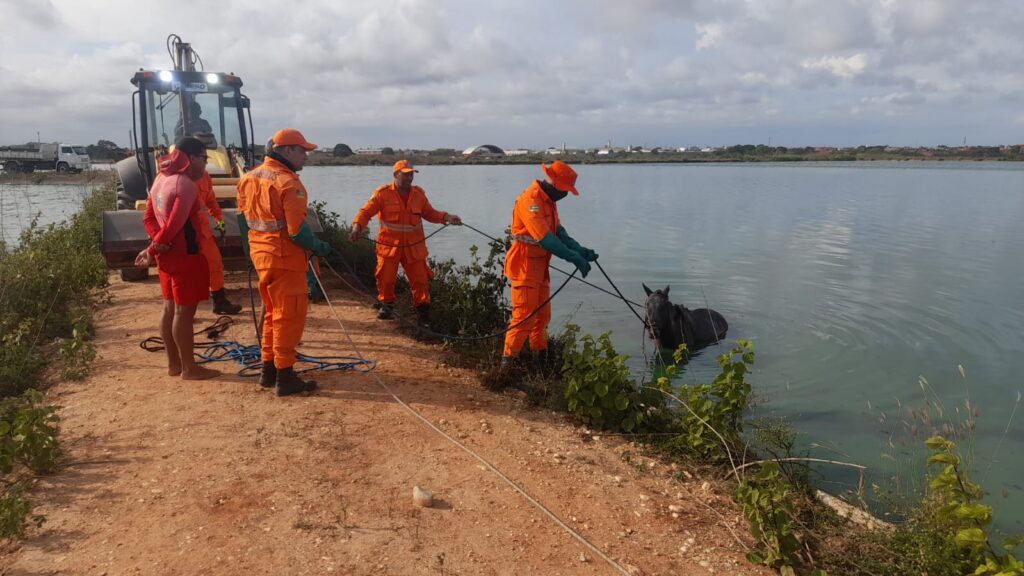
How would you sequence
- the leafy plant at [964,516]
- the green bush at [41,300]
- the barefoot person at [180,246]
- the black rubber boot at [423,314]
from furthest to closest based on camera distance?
the black rubber boot at [423,314]
the green bush at [41,300]
the barefoot person at [180,246]
the leafy plant at [964,516]

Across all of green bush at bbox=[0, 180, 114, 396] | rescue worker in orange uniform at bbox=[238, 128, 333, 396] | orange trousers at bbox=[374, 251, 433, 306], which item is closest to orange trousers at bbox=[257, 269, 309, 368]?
rescue worker in orange uniform at bbox=[238, 128, 333, 396]

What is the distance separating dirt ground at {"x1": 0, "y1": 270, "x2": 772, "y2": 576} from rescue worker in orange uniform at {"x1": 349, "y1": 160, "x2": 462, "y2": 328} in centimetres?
178

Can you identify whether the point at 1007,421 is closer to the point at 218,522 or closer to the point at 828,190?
the point at 218,522

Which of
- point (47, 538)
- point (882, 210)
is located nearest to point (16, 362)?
point (47, 538)

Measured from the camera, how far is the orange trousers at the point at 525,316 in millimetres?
5281

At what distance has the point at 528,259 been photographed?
5230 millimetres

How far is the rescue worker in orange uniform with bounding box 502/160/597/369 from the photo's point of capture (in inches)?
199

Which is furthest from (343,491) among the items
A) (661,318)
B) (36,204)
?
(36,204)

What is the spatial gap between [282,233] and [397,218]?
85.2 inches

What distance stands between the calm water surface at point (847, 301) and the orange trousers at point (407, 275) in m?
2.90

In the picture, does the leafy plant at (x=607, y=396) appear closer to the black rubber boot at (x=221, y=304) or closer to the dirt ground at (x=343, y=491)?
the dirt ground at (x=343, y=491)

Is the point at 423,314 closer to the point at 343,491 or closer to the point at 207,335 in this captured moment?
the point at 207,335

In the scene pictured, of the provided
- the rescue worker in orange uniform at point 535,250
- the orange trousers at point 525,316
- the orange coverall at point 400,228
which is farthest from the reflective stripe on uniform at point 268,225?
the orange coverall at point 400,228

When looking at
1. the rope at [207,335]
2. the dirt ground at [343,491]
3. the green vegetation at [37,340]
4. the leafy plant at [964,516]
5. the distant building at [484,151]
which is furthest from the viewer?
the distant building at [484,151]
